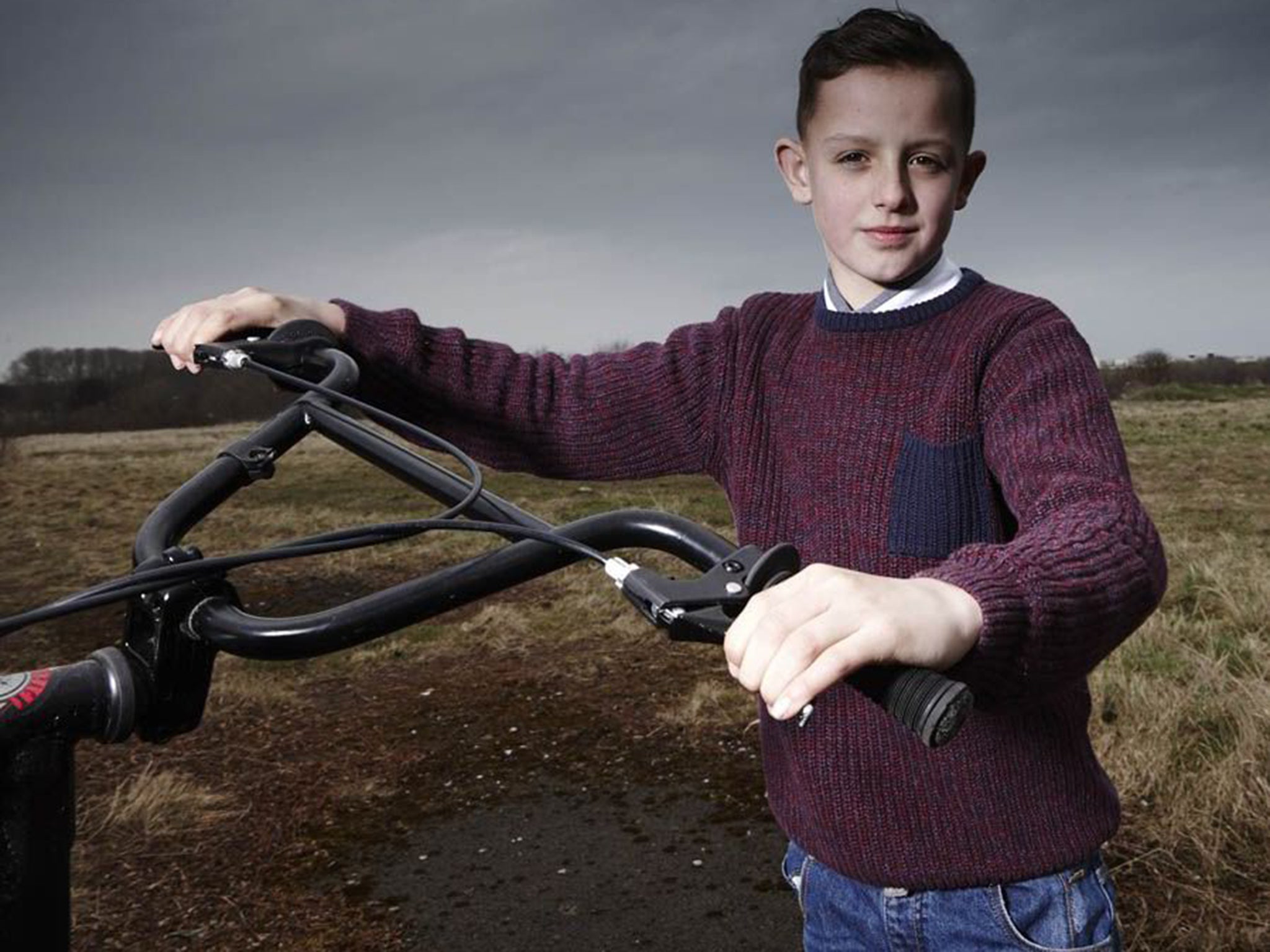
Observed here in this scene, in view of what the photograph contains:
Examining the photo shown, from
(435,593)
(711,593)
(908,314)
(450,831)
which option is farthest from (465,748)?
(711,593)

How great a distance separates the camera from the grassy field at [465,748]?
3.79 m

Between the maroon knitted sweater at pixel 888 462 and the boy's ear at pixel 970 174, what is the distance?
145 millimetres

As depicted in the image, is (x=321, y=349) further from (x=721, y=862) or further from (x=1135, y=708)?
(x=1135, y=708)

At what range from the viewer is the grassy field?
12.4 feet

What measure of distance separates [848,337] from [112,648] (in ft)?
4.33

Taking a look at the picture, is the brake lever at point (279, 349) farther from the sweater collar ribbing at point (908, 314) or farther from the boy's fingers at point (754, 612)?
the boy's fingers at point (754, 612)

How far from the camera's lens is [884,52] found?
1.86m

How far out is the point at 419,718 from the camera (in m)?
5.79

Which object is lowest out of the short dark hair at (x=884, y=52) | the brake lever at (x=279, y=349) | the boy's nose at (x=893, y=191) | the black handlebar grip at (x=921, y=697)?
the black handlebar grip at (x=921, y=697)

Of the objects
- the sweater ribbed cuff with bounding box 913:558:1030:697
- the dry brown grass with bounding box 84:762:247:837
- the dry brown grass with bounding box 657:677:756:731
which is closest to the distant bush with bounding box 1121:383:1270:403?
the dry brown grass with bounding box 657:677:756:731

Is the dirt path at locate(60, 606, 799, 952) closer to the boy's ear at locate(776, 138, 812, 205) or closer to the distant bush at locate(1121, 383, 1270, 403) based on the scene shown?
the boy's ear at locate(776, 138, 812, 205)

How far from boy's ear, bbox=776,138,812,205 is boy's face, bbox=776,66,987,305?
0.14 metres

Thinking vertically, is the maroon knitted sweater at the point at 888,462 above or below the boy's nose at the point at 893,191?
below

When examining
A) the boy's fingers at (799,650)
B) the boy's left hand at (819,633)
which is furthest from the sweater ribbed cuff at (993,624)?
the boy's fingers at (799,650)
